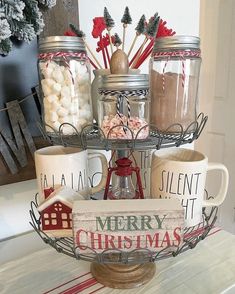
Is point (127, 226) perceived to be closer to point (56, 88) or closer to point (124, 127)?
point (124, 127)

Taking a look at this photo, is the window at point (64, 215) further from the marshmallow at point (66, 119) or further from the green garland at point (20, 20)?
the green garland at point (20, 20)

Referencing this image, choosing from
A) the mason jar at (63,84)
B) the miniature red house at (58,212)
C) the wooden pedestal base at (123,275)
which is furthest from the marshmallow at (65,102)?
the wooden pedestal base at (123,275)

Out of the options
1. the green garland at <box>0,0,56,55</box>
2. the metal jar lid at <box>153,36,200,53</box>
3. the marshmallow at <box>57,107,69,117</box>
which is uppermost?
the green garland at <box>0,0,56,55</box>

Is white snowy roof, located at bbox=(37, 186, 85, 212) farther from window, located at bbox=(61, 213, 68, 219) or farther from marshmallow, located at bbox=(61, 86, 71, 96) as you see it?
marshmallow, located at bbox=(61, 86, 71, 96)

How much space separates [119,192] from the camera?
1.86ft

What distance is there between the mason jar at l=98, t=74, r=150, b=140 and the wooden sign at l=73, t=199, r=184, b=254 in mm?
110

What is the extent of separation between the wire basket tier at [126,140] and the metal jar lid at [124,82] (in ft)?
0.19

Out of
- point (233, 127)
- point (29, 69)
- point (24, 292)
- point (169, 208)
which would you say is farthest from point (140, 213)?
point (233, 127)

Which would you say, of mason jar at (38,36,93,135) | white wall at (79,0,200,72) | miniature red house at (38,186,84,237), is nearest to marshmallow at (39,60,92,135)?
mason jar at (38,36,93,135)

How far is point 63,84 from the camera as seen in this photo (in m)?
0.48

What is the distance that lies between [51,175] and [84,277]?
8.6 inches

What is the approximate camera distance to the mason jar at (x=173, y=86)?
1.55 ft

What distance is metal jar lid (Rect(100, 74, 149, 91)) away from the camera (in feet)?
1.38

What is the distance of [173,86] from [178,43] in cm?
7
